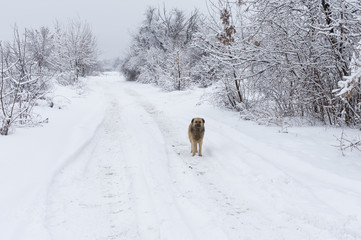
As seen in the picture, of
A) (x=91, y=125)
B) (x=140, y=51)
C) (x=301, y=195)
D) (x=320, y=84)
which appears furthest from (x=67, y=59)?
(x=301, y=195)

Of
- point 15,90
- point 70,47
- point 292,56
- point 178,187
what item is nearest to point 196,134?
point 178,187

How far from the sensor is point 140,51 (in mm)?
35156

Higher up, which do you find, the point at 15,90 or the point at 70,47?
the point at 70,47

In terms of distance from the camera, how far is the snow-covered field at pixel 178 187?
2.71m

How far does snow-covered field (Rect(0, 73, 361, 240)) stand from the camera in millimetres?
2709

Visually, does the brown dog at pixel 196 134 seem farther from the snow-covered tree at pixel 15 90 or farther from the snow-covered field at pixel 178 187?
the snow-covered tree at pixel 15 90

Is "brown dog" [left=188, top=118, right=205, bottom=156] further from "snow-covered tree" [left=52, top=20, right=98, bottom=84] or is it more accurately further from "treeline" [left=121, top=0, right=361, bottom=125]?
"snow-covered tree" [left=52, top=20, right=98, bottom=84]

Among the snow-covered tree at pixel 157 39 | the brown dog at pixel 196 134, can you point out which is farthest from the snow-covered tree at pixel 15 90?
the snow-covered tree at pixel 157 39

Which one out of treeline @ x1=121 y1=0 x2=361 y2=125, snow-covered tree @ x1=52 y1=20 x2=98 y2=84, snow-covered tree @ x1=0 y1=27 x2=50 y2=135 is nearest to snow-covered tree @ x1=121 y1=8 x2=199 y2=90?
snow-covered tree @ x1=52 y1=20 x2=98 y2=84

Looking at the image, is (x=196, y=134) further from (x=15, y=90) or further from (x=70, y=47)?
(x=70, y=47)

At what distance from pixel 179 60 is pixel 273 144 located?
15.3 metres

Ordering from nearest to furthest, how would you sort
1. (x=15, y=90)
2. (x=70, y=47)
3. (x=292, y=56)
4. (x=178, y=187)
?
(x=178, y=187)
(x=15, y=90)
(x=292, y=56)
(x=70, y=47)

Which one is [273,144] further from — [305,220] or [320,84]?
[305,220]

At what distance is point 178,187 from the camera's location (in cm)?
376
